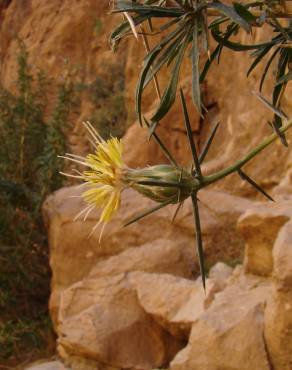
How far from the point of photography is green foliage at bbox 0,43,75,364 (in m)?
4.67

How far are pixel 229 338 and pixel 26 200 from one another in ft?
8.67

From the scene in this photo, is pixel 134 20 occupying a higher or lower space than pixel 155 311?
higher

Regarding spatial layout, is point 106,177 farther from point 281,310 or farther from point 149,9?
point 281,310

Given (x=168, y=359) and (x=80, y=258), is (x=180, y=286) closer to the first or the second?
(x=168, y=359)

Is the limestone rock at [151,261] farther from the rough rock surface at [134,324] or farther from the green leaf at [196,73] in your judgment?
the green leaf at [196,73]

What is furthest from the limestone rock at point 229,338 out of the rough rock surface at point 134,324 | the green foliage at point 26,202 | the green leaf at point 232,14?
the green foliage at point 26,202

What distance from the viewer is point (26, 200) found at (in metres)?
4.99

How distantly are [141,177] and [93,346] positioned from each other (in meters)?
2.42

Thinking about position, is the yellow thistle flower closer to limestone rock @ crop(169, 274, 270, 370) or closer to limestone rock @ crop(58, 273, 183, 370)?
limestone rock @ crop(169, 274, 270, 370)

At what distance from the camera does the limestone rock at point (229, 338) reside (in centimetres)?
262

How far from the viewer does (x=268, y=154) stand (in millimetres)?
4918

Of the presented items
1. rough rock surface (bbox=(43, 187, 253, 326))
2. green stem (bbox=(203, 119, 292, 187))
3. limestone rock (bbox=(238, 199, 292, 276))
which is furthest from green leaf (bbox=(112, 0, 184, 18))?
rough rock surface (bbox=(43, 187, 253, 326))

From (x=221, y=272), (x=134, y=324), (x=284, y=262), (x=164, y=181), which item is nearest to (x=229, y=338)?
(x=284, y=262)

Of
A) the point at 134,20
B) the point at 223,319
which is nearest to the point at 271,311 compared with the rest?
the point at 223,319
